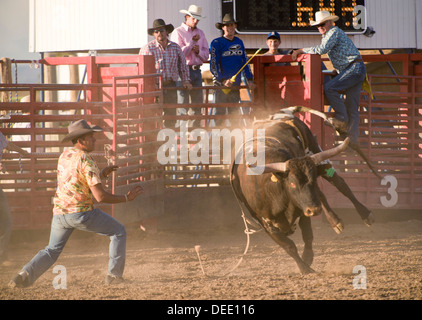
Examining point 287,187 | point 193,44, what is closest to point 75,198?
point 287,187

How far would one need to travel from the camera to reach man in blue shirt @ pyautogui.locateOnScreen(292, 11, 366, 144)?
9438 mm

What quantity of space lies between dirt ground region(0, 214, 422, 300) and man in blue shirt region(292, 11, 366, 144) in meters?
1.48

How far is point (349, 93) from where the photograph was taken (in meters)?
9.77

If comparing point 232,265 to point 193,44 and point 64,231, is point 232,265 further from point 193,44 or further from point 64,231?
point 193,44

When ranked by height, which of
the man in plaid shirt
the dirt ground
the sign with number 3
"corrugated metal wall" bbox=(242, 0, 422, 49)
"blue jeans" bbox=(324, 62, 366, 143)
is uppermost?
"corrugated metal wall" bbox=(242, 0, 422, 49)

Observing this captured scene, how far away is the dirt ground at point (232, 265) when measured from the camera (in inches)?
252

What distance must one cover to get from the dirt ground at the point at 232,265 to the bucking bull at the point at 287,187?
423mm

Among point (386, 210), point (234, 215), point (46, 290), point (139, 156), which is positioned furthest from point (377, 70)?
point (46, 290)

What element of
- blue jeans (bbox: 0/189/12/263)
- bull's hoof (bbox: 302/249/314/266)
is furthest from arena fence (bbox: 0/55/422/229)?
bull's hoof (bbox: 302/249/314/266)

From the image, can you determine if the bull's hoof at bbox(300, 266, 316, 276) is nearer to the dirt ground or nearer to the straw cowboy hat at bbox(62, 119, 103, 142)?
the dirt ground

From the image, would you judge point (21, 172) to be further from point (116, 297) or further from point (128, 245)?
point (116, 297)

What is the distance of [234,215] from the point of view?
32.8 feet

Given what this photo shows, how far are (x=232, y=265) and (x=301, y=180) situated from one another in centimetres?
147

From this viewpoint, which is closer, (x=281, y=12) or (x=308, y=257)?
(x=308, y=257)
